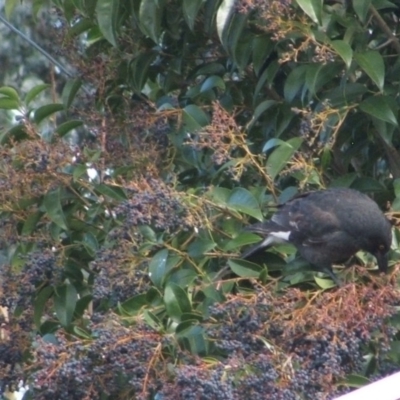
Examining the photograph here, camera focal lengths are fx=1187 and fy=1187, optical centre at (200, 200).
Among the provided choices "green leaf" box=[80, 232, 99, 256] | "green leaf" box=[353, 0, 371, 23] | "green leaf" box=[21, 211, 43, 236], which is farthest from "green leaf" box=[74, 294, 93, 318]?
"green leaf" box=[353, 0, 371, 23]

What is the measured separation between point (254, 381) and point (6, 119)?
267 cm

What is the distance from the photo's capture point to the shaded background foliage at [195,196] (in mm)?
2568

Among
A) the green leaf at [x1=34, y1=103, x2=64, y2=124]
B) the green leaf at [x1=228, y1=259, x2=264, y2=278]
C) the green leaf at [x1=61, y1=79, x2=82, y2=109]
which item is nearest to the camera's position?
the green leaf at [x1=228, y1=259, x2=264, y2=278]

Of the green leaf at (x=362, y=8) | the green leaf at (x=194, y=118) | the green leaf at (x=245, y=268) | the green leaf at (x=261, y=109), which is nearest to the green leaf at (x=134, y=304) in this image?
the green leaf at (x=245, y=268)

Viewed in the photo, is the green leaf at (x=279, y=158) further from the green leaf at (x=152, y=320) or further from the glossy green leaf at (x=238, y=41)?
the green leaf at (x=152, y=320)

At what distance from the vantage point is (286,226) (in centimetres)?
336

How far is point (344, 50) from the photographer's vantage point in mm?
3029

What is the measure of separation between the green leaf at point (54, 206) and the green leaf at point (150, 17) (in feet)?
1.70

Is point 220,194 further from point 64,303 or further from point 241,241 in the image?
point 64,303

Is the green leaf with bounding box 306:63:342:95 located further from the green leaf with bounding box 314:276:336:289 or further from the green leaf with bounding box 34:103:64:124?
the green leaf with bounding box 34:103:64:124

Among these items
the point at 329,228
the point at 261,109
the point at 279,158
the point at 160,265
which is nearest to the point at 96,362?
the point at 160,265

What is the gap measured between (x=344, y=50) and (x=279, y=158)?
32 centimetres

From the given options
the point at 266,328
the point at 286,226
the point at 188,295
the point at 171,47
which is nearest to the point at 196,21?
the point at 171,47

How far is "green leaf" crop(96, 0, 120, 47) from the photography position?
127 inches
